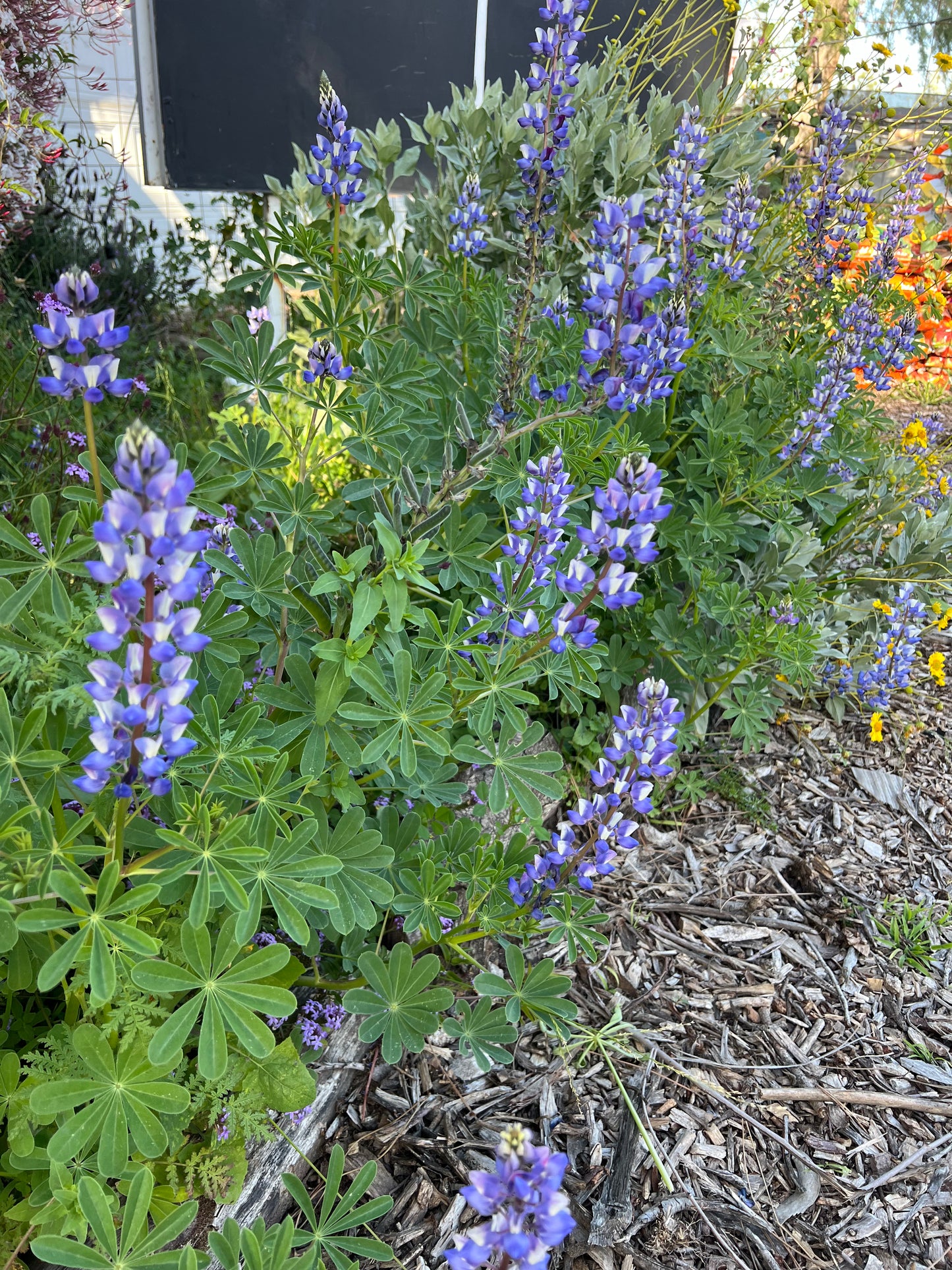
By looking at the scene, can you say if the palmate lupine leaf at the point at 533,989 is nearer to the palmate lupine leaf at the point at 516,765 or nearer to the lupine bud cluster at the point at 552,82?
the palmate lupine leaf at the point at 516,765

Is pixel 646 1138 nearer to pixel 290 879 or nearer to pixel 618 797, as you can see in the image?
pixel 618 797

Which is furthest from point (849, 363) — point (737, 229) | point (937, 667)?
point (937, 667)

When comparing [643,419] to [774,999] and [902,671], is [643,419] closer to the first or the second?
[902,671]

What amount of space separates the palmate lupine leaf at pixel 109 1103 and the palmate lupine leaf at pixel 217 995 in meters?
0.04

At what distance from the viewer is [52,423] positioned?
2898mm

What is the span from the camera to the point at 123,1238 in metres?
1.23

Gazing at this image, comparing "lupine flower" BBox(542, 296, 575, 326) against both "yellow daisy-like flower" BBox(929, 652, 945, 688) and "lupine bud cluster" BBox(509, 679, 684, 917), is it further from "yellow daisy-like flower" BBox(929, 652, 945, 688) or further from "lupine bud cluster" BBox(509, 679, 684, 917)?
"yellow daisy-like flower" BBox(929, 652, 945, 688)

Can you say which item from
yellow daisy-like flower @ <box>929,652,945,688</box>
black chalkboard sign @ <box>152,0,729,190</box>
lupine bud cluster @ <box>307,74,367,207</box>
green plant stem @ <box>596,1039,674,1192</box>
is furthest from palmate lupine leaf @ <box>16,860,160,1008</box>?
black chalkboard sign @ <box>152,0,729,190</box>

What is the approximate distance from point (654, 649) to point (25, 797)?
1.93 meters

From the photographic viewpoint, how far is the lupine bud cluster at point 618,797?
162 cm

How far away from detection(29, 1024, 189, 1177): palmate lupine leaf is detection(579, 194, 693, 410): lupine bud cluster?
1.37 meters

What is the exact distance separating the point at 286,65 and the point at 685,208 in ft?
12.4

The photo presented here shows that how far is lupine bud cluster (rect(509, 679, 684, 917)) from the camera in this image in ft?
5.32

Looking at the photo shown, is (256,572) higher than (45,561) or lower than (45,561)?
lower
